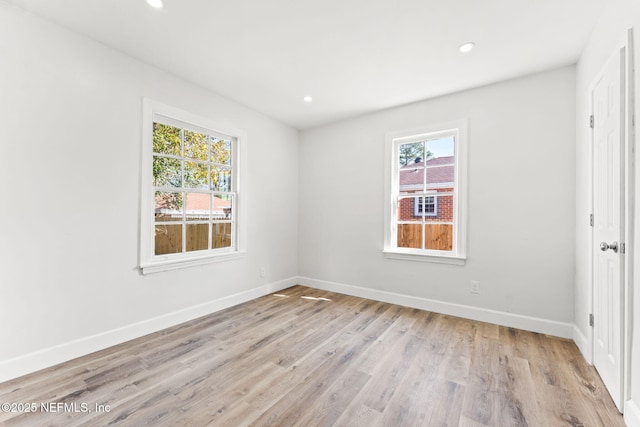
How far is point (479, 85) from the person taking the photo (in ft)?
9.93

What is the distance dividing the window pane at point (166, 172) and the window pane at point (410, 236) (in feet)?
9.16

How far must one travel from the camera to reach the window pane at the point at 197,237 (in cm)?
313

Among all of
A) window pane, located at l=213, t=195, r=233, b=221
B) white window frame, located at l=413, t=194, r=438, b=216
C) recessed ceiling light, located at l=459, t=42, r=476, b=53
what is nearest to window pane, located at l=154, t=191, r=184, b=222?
window pane, located at l=213, t=195, r=233, b=221

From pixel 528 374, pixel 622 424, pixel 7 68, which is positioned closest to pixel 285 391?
pixel 528 374

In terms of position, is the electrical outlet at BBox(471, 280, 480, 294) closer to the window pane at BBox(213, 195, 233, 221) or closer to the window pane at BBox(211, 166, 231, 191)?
the window pane at BBox(213, 195, 233, 221)

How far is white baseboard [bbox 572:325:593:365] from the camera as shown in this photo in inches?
84.5

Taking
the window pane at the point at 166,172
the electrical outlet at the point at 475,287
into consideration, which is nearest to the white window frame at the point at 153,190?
the window pane at the point at 166,172

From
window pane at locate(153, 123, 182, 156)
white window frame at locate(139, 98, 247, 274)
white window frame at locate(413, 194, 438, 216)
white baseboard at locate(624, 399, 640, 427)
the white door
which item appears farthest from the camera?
white window frame at locate(413, 194, 438, 216)

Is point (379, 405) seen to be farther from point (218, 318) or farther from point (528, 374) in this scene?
point (218, 318)

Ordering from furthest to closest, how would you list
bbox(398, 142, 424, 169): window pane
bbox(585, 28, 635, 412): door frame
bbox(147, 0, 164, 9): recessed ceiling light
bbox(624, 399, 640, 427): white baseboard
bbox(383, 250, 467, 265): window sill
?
bbox(398, 142, 424, 169): window pane
bbox(383, 250, 467, 265): window sill
bbox(147, 0, 164, 9): recessed ceiling light
bbox(585, 28, 635, 412): door frame
bbox(624, 399, 640, 427): white baseboard

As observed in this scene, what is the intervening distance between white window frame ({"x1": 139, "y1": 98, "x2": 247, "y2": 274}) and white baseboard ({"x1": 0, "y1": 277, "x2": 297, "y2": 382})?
0.50 m

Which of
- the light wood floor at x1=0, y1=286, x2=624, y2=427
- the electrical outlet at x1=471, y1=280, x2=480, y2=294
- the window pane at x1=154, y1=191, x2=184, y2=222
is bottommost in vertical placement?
the light wood floor at x1=0, y1=286, x2=624, y2=427

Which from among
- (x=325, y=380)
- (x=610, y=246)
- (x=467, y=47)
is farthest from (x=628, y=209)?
(x=325, y=380)

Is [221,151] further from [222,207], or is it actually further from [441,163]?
[441,163]
